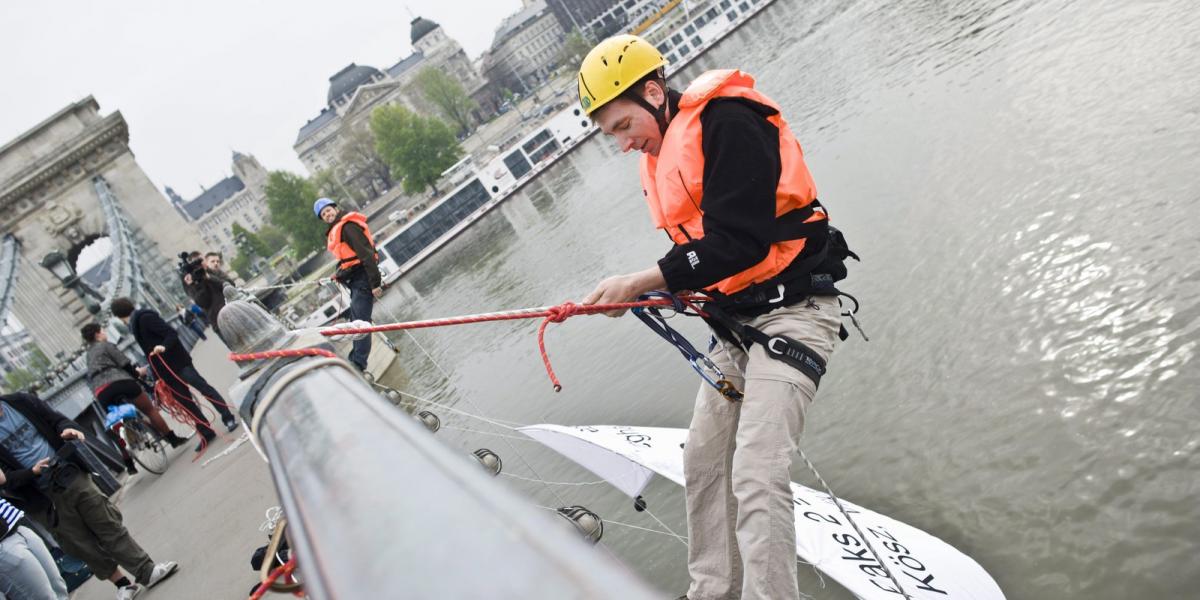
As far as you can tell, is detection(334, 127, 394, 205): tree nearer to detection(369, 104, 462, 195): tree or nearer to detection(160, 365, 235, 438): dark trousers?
detection(369, 104, 462, 195): tree

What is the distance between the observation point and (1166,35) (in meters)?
12.9

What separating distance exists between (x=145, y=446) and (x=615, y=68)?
481 inches

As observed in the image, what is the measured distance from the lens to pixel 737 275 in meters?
3.82

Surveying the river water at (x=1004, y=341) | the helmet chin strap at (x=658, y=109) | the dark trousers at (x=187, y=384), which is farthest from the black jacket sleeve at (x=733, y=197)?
the dark trousers at (x=187, y=384)

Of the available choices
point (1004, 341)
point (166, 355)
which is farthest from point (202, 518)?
point (1004, 341)

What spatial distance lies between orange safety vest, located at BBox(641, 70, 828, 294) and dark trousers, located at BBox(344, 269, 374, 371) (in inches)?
296

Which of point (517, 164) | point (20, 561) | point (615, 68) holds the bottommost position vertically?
point (20, 561)

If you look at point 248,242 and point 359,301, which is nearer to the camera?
point 359,301

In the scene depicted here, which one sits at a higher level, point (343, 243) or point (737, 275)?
point (343, 243)

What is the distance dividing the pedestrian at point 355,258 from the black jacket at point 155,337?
3.47 metres

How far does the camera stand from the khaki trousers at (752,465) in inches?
127

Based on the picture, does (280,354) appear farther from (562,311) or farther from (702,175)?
(702,175)

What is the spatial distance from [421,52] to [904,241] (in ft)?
596

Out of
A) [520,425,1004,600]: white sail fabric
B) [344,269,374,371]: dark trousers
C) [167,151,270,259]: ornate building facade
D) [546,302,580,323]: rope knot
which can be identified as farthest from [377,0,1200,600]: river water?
[167,151,270,259]: ornate building facade
